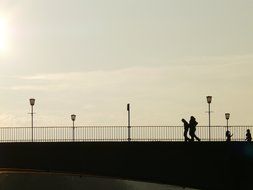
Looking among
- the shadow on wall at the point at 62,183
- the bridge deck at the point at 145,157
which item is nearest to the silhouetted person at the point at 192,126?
the bridge deck at the point at 145,157

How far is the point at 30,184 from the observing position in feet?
33.6

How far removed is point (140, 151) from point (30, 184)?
22084 millimetres

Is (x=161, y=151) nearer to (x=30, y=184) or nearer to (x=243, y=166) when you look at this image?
(x=243, y=166)

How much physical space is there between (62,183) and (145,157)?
22.3 meters

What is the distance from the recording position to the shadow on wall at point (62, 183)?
32.8 feet

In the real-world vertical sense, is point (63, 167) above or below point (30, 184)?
below

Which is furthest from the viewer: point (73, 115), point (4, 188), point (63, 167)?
point (73, 115)

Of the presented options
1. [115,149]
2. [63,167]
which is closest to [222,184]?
[115,149]

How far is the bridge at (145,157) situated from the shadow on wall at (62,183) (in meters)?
21.6

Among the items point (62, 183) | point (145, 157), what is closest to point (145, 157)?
point (145, 157)

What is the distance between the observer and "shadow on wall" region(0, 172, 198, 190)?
10008mm

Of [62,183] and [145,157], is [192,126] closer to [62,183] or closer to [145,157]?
[145,157]

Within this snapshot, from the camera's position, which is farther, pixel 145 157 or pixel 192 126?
pixel 192 126

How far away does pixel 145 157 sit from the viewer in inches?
1264
